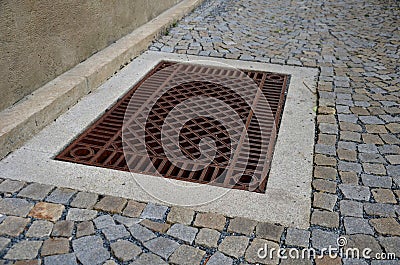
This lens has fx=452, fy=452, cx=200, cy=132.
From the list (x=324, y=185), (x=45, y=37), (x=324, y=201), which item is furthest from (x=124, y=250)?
(x=45, y=37)

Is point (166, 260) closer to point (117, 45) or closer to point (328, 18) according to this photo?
point (117, 45)

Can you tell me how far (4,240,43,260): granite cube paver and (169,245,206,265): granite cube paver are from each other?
2.24 feet

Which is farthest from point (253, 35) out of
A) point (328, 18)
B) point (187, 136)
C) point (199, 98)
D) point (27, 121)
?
point (27, 121)

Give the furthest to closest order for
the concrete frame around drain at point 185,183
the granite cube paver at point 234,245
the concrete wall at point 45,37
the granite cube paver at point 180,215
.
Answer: the concrete wall at point 45,37, the concrete frame around drain at point 185,183, the granite cube paver at point 180,215, the granite cube paver at point 234,245

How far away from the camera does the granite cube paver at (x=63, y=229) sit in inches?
94.0

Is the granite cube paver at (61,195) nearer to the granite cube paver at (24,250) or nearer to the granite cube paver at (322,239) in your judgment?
the granite cube paver at (24,250)

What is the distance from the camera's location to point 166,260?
88.4 inches

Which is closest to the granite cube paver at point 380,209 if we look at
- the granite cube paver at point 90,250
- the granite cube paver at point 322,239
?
the granite cube paver at point 322,239

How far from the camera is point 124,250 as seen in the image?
2.29m

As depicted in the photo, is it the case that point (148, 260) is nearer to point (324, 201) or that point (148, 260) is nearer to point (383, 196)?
point (324, 201)

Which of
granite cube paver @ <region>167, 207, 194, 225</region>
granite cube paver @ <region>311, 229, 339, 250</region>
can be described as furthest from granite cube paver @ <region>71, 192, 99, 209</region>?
granite cube paver @ <region>311, 229, 339, 250</region>

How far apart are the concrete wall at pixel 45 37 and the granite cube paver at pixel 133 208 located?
140cm

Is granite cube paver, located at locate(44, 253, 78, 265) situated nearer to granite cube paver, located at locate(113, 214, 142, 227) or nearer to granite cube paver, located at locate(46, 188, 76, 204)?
granite cube paver, located at locate(113, 214, 142, 227)

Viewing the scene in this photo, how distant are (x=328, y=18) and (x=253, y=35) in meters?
1.81
